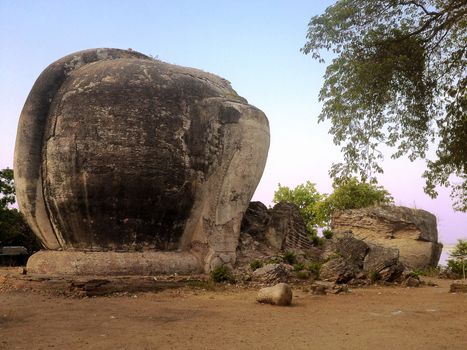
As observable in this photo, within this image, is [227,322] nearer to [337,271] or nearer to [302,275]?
[302,275]

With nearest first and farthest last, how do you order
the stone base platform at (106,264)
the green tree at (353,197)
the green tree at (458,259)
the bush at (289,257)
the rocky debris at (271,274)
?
the stone base platform at (106,264), the rocky debris at (271,274), the bush at (289,257), the green tree at (458,259), the green tree at (353,197)

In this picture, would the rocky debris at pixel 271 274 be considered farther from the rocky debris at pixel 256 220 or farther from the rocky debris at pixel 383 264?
the rocky debris at pixel 383 264

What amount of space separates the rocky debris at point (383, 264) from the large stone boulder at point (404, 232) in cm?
427

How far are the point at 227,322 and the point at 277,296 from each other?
1.39m

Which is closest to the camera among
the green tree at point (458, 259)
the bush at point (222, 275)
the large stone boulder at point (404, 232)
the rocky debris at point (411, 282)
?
the bush at point (222, 275)

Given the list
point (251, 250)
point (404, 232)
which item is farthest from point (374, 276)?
point (404, 232)

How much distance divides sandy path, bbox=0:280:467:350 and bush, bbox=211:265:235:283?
17.3 inches

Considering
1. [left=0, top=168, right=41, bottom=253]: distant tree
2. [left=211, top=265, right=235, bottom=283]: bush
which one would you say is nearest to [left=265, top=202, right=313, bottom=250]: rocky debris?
[left=211, top=265, right=235, bottom=283]: bush

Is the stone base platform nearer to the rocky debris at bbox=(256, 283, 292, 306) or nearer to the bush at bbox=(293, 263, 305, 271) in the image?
the rocky debris at bbox=(256, 283, 292, 306)

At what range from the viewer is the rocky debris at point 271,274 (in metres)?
8.73

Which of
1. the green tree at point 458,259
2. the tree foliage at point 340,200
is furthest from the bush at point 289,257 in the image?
the tree foliage at point 340,200

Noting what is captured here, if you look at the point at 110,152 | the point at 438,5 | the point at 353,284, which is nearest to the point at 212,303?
the point at 110,152

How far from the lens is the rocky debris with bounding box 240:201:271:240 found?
33.6 ft

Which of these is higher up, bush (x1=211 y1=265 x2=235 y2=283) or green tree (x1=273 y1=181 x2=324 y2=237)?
green tree (x1=273 y1=181 x2=324 y2=237)
